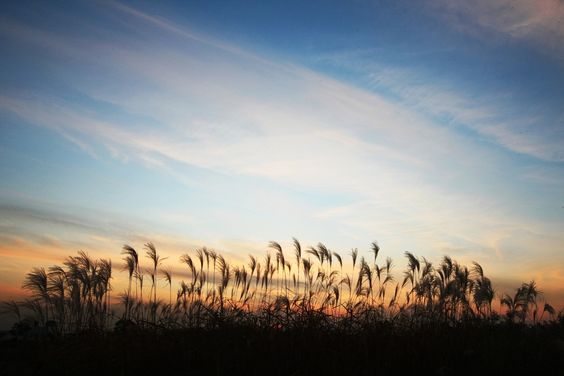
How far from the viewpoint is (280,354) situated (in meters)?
8.34

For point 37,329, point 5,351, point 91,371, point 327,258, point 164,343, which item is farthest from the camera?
point 327,258

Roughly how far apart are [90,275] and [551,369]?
11.1 metres

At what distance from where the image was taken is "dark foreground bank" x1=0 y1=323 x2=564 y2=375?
8.16 meters

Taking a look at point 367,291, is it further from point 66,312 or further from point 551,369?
point 66,312

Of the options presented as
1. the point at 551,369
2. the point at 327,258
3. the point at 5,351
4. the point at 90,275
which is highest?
the point at 327,258

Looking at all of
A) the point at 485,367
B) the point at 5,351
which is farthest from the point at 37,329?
the point at 485,367

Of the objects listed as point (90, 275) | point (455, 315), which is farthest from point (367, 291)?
point (90, 275)

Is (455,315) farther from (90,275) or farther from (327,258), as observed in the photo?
(90,275)

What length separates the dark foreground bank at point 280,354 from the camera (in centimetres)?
816

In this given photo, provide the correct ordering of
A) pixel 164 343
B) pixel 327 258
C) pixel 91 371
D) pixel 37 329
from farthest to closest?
1. pixel 327 258
2. pixel 37 329
3. pixel 164 343
4. pixel 91 371

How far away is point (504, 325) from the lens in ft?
42.9

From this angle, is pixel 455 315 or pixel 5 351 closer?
pixel 5 351

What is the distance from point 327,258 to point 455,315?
12.7 ft

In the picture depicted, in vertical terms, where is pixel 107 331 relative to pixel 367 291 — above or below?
below
